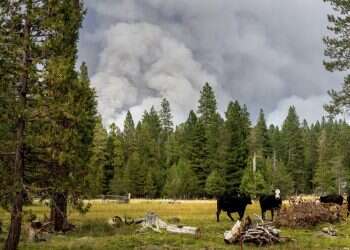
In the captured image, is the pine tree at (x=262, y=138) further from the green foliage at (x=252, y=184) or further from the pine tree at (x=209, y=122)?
the green foliage at (x=252, y=184)

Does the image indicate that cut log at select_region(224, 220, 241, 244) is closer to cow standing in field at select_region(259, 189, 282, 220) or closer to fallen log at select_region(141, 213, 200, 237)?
fallen log at select_region(141, 213, 200, 237)

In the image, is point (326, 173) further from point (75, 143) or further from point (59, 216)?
point (75, 143)

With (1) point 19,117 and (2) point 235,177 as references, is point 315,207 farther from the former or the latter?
(2) point 235,177

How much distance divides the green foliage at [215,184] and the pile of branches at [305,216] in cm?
5189

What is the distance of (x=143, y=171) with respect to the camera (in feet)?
301

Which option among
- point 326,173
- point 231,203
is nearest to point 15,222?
point 231,203

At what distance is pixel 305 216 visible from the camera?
28.2m

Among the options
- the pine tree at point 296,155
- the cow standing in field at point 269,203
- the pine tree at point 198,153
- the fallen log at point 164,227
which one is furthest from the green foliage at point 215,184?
the fallen log at point 164,227

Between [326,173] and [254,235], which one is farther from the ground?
[326,173]

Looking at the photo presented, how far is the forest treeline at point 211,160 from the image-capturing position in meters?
85.4

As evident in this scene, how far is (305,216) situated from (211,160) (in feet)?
196

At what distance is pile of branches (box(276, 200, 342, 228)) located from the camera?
92.8ft

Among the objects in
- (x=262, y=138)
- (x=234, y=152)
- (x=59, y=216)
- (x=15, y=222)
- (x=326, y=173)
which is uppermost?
(x=262, y=138)

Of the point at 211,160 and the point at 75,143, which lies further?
the point at 211,160
